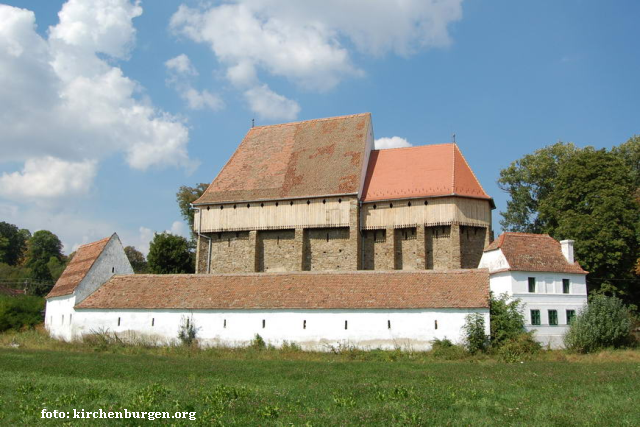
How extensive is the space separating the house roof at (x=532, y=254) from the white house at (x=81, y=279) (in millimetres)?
18557

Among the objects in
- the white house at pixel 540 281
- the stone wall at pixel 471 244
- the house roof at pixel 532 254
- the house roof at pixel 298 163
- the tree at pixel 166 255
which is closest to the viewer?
the white house at pixel 540 281

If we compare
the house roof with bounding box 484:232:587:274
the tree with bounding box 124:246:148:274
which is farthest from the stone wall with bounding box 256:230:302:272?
the tree with bounding box 124:246:148:274

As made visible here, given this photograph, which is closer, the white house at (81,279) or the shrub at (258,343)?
the shrub at (258,343)

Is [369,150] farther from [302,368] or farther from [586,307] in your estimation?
[302,368]

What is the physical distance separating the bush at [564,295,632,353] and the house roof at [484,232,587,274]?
212 cm

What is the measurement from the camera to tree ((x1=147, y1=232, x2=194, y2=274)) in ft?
139

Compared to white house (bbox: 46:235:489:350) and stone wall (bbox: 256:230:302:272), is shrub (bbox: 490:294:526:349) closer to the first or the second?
white house (bbox: 46:235:489:350)

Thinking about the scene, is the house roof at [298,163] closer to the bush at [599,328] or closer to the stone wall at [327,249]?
the stone wall at [327,249]

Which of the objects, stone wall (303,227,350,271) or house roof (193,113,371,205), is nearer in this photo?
stone wall (303,227,350,271)

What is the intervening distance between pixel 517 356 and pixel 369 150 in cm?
1990

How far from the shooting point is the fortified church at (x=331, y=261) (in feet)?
78.0

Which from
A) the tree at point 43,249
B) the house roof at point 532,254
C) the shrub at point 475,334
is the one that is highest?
the tree at point 43,249

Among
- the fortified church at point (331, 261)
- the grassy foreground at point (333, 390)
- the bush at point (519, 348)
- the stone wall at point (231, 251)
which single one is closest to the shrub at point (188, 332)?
the fortified church at point (331, 261)

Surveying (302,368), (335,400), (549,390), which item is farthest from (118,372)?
(549,390)
